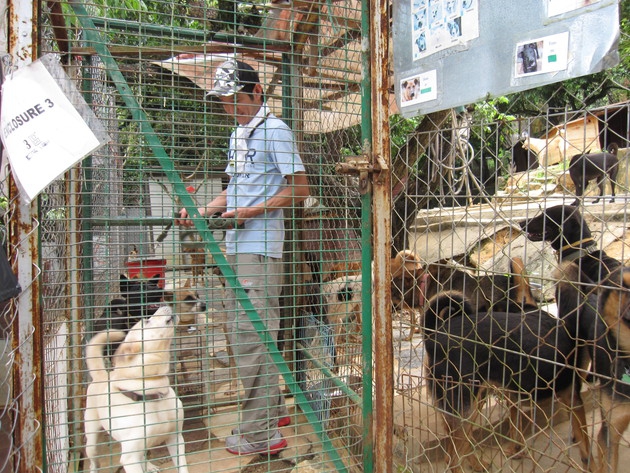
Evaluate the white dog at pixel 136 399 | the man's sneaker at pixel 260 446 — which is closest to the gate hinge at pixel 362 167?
the white dog at pixel 136 399

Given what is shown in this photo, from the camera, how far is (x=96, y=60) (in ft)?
10.2

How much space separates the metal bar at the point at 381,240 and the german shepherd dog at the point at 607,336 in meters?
0.75

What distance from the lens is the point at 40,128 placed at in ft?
4.74

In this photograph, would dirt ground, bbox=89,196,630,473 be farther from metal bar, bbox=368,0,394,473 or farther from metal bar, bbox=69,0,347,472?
metal bar, bbox=368,0,394,473

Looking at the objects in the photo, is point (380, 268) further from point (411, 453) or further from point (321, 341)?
point (411, 453)

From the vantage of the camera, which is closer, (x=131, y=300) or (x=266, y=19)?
(x=266, y=19)

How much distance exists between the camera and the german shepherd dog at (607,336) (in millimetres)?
1825

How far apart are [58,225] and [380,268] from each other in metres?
1.81

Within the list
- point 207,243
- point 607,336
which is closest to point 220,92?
point 207,243

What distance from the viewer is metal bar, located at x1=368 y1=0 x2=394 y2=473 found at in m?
1.95

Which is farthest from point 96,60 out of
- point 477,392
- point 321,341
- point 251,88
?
point 477,392

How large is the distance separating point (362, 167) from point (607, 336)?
136cm

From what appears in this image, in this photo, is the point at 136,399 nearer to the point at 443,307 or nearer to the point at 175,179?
the point at 175,179

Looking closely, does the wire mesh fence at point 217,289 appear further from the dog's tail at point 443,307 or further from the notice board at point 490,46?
the dog's tail at point 443,307
